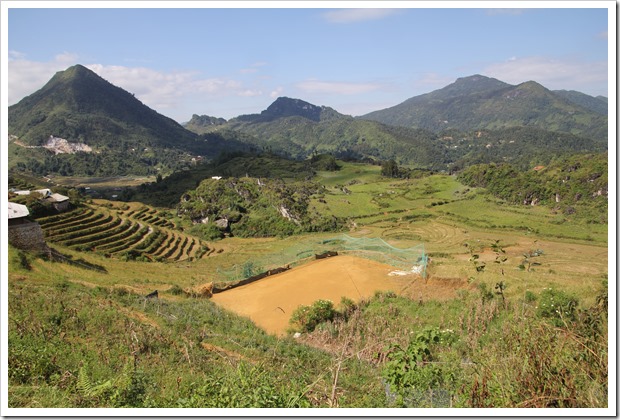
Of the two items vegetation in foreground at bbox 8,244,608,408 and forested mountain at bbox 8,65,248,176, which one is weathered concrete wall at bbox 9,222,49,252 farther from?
forested mountain at bbox 8,65,248,176

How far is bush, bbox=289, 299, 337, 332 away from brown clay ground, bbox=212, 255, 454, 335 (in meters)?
0.60

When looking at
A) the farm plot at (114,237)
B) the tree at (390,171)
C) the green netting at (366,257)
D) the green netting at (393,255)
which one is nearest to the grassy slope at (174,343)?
the green netting at (393,255)

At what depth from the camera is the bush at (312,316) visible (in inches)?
530

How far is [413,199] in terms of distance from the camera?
240 ft

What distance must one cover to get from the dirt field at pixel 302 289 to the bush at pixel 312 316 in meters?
0.58

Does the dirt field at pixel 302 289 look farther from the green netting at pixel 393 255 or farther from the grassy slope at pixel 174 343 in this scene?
the grassy slope at pixel 174 343

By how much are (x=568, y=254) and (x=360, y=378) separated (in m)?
38.8

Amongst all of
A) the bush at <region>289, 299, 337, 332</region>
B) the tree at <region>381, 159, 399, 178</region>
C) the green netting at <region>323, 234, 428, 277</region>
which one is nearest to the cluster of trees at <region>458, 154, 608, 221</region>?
the tree at <region>381, 159, 399, 178</region>

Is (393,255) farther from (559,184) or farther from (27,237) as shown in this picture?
(559,184)

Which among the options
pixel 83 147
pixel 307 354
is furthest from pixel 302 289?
pixel 83 147

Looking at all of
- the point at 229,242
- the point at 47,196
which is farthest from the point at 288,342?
the point at 229,242

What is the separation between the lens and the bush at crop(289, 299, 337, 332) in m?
13.5

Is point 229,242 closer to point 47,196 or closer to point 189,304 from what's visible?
point 47,196

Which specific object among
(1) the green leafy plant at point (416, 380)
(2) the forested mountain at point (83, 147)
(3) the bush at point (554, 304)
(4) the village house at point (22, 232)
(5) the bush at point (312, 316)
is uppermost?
(2) the forested mountain at point (83, 147)
